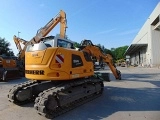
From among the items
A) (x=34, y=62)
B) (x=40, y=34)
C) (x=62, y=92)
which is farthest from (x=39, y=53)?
(x=40, y=34)

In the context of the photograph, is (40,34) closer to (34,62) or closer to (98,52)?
(98,52)

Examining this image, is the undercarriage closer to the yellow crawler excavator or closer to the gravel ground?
the yellow crawler excavator

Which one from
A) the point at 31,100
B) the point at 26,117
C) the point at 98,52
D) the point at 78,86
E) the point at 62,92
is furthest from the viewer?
the point at 98,52

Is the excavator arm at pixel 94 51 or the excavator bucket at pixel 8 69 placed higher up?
the excavator arm at pixel 94 51

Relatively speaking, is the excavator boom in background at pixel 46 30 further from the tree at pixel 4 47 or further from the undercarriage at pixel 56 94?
the tree at pixel 4 47

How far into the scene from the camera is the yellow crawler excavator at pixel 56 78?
22.2 feet

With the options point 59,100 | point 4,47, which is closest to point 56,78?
point 59,100

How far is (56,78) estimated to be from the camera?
728 centimetres

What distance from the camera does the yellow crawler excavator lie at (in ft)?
22.2

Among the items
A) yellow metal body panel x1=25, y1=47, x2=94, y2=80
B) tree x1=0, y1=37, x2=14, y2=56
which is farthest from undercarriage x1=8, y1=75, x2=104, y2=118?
tree x1=0, y1=37, x2=14, y2=56

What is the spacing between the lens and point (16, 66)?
20.1 metres

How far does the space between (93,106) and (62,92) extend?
4.28ft

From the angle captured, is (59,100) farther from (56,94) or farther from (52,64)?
(52,64)

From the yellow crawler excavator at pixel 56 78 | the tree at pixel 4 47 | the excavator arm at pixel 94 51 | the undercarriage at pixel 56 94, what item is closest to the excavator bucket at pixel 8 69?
Result: the excavator arm at pixel 94 51
